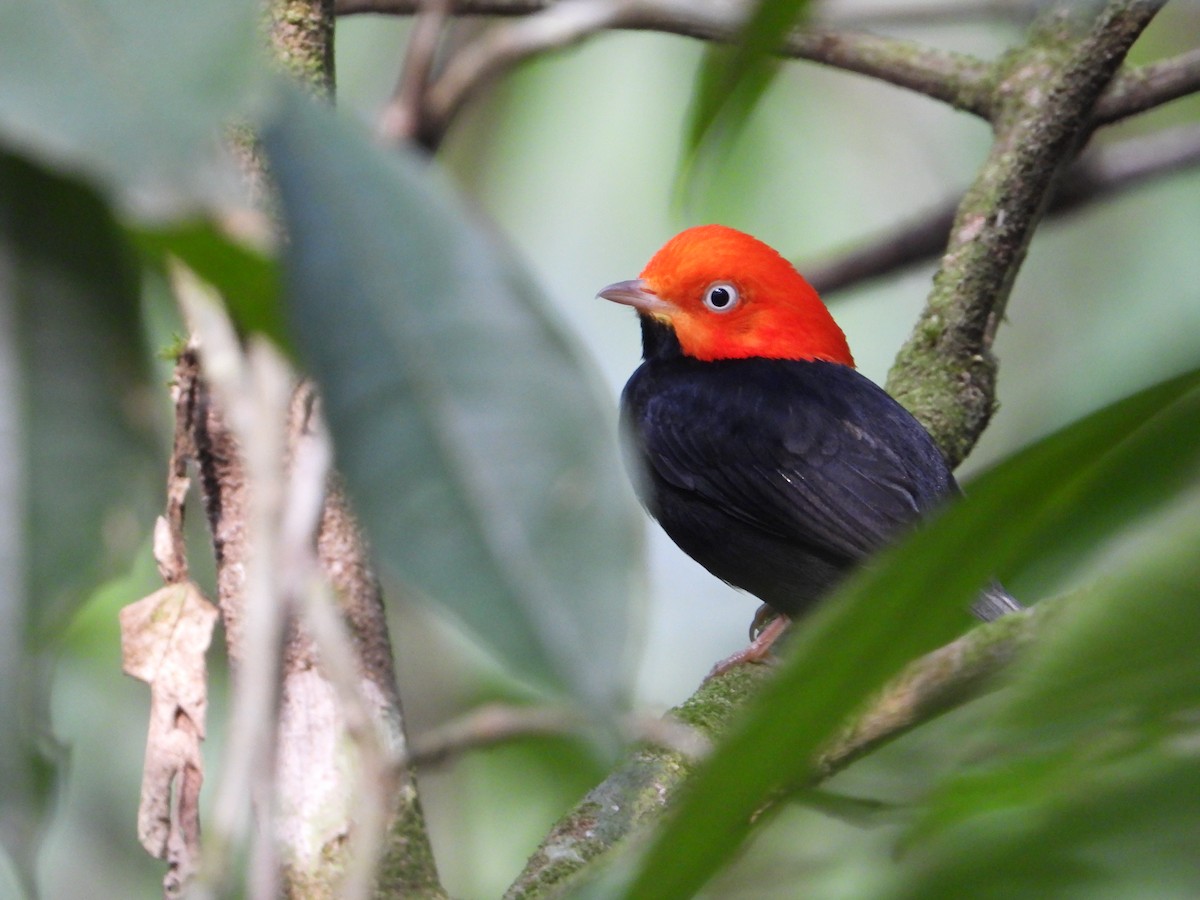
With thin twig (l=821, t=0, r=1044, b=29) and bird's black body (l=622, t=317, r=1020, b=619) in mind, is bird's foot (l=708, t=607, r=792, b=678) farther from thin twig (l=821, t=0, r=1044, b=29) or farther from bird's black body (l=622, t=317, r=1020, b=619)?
thin twig (l=821, t=0, r=1044, b=29)

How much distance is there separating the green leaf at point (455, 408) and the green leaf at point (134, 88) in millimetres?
121

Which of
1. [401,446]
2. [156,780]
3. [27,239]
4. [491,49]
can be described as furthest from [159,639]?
[491,49]

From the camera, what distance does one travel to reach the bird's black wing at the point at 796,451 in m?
4.16

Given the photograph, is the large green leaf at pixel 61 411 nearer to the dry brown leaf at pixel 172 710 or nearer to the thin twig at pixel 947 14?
the dry brown leaf at pixel 172 710

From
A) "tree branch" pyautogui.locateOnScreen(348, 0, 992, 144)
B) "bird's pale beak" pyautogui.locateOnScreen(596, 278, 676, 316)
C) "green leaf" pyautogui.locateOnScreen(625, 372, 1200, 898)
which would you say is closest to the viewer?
"green leaf" pyautogui.locateOnScreen(625, 372, 1200, 898)

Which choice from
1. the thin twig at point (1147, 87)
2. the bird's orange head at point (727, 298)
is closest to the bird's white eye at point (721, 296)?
the bird's orange head at point (727, 298)

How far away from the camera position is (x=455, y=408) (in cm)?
99

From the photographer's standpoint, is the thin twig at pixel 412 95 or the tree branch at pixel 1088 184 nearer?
the thin twig at pixel 412 95

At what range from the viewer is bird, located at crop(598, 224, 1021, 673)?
418cm

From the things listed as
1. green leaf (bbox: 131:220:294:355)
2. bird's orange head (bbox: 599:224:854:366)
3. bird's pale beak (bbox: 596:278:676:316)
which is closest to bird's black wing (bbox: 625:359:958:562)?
bird's orange head (bbox: 599:224:854:366)

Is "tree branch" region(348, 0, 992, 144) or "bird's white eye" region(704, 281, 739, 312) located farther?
"bird's white eye" region(704, 281, 739, 312)

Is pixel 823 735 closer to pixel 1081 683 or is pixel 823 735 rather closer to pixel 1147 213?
pixel 1081 683

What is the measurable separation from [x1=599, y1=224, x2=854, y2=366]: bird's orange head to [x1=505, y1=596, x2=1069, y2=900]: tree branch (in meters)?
1.79

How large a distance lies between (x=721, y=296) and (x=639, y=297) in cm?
32
